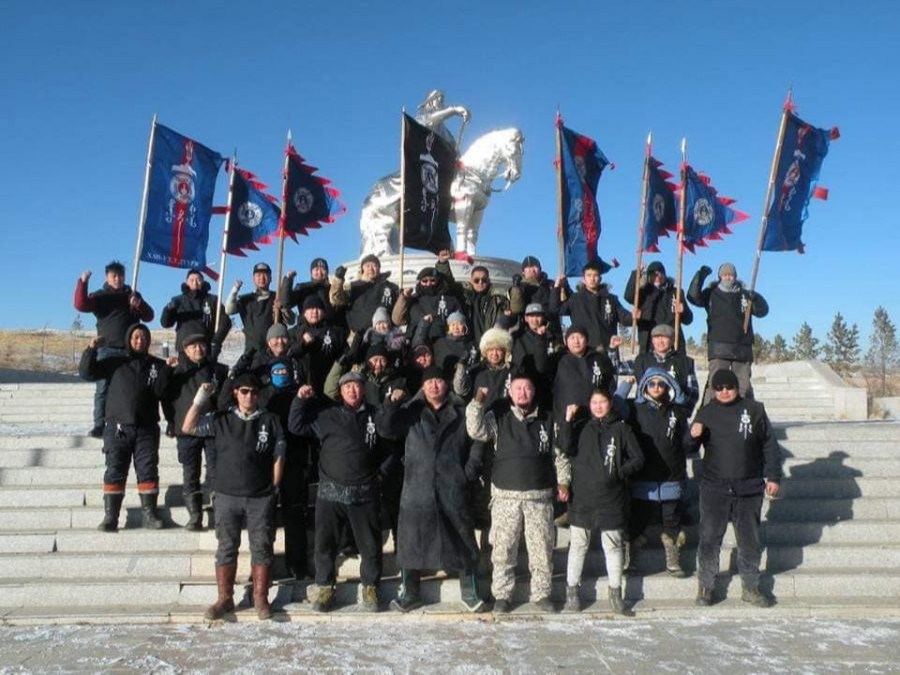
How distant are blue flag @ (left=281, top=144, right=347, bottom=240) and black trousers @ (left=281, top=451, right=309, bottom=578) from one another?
170 inches

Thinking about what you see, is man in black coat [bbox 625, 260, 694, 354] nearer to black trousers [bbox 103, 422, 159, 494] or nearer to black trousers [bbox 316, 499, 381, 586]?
black trousers [bbox 316, 499, 381, 586]

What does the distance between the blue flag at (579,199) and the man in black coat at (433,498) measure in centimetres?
434

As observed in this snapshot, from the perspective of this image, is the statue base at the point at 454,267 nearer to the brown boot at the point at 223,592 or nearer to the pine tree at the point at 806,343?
the brown boot at the point at 223,592

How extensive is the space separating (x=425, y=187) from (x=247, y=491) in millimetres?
5532

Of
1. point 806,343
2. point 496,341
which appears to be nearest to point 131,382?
point 496,341

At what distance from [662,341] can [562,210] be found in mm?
3165

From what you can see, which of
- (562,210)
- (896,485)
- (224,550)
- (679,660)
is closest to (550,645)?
(679,660)

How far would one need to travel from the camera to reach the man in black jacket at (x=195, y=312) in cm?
875

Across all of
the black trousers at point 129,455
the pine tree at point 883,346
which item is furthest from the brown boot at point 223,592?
the pine tree at point 883,346

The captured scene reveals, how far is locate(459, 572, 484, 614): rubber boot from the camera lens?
229 inches

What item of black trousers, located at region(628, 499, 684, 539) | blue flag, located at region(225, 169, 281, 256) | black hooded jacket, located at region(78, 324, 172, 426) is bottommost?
black trousers, located at region(628, 499, 684, 539)

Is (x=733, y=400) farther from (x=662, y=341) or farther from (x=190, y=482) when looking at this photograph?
(x=190, y=482)

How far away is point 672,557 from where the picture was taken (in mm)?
6324

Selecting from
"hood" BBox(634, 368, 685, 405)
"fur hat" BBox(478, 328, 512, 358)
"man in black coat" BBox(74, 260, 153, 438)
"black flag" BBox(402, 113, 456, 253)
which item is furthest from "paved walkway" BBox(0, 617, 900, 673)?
"black flag" BBox(402, 113, 456, 253)
